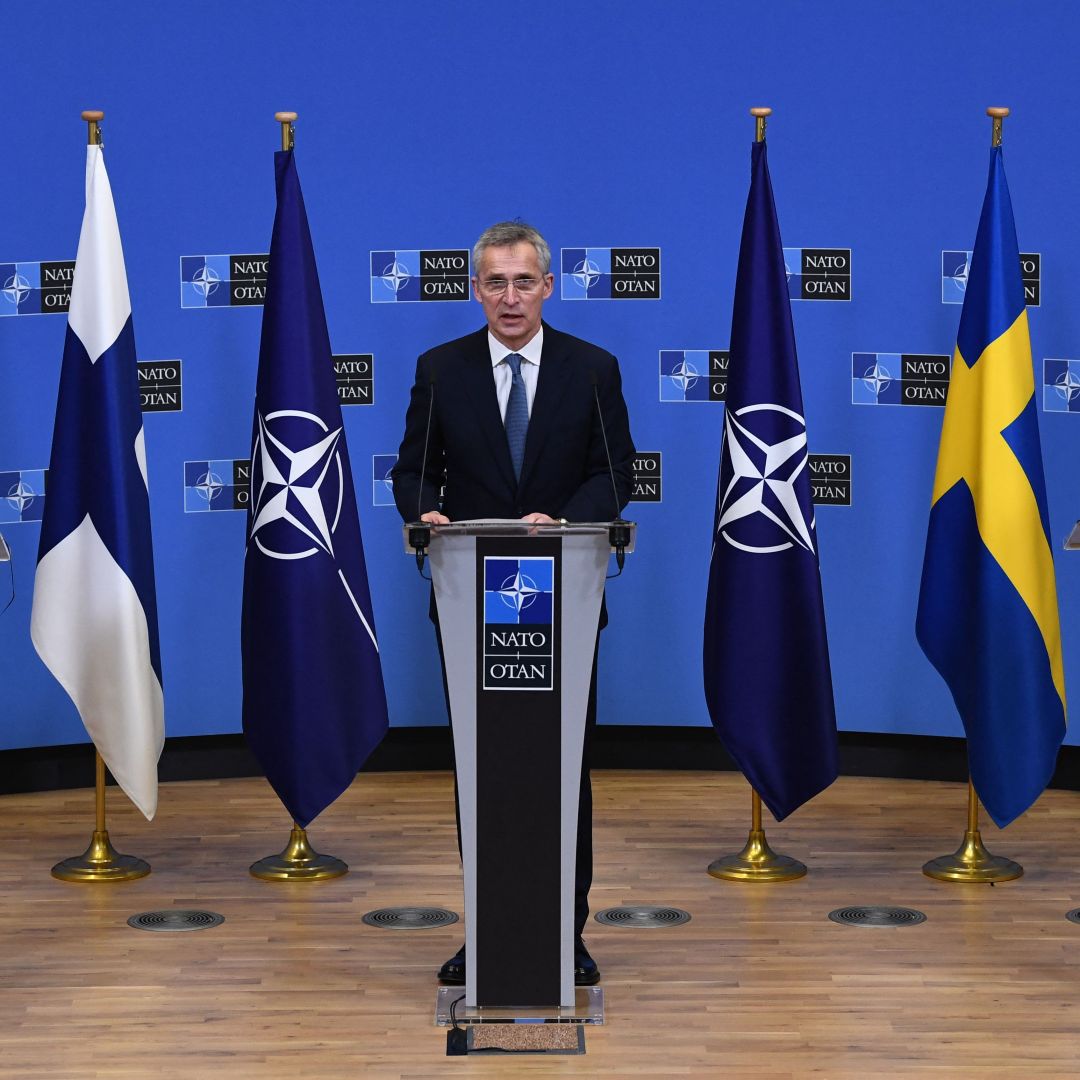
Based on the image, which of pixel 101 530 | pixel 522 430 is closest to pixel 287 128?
pixel 101 530

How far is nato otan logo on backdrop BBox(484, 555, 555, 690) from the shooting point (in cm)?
342

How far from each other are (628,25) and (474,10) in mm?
561

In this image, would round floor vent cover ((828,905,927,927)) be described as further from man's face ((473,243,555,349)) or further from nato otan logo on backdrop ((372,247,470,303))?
nato otan logo on backdrop ((372,247,470,303))

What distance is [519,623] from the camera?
135 inches

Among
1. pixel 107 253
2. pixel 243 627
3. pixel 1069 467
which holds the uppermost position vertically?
pixel 107 253

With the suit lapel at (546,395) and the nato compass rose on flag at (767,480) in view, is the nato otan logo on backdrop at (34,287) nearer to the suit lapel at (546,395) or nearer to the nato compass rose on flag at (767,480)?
the nato compass rose on flag at (767,480)

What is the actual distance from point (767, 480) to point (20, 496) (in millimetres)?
2696

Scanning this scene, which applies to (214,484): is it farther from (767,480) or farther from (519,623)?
(519,623)

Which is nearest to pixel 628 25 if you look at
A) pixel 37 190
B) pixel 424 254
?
pixel 424 254

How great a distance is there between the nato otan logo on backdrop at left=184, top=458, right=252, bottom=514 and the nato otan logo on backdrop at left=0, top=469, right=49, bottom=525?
1.68ft

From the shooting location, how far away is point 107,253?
495 centimetres

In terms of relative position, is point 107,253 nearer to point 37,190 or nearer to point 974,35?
point 37,190

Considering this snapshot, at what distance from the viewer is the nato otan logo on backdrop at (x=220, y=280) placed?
6.02 meters

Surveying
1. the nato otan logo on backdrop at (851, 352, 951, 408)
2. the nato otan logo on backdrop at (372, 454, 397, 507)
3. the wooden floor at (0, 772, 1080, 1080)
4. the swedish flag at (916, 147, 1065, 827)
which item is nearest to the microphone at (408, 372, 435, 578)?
the wooden floor at (0, 772, 1080, 1080)
